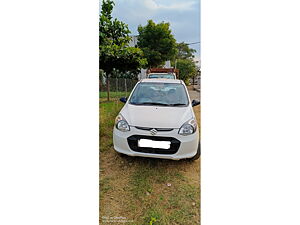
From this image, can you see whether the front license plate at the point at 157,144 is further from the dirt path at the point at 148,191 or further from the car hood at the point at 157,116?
the dirt path at the point at 148,191

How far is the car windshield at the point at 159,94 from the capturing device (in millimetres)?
2506

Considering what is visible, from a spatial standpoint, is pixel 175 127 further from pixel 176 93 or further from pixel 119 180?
pixel 119 180

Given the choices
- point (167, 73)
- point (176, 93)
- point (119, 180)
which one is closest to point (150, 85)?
point (176, 93)

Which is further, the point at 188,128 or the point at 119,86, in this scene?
the point at 119,86

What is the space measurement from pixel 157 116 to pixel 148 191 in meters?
0.87

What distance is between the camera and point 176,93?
8.82 feet

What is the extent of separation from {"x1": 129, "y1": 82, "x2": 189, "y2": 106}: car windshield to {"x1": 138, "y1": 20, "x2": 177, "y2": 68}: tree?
65 centimetres

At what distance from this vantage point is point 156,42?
3010mm

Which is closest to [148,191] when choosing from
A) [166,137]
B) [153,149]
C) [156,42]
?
[153,149]

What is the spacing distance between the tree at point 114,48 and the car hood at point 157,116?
2.50 feet

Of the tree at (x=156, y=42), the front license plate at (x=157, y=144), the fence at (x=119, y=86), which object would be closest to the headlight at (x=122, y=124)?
the front license plate at (x=157, y=144)

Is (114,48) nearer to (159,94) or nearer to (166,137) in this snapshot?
(159,94)

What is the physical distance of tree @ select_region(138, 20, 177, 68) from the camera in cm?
247

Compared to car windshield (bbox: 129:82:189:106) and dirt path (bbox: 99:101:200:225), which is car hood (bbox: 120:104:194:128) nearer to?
car windshield (bbox: 129:82:189:106)
